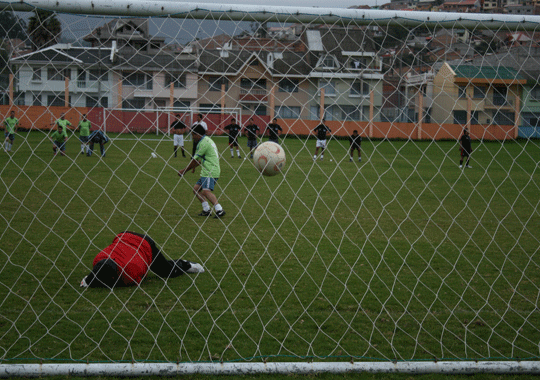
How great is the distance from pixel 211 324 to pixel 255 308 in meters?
0.49

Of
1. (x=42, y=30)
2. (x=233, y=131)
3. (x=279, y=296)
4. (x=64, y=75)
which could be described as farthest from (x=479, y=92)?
(x=233, y=131)

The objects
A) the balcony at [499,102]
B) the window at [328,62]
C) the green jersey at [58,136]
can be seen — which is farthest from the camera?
the green jersey at [58,136]

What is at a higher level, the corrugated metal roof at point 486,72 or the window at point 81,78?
the corrugated metal roof at point 486,72

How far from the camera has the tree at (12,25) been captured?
386 cm

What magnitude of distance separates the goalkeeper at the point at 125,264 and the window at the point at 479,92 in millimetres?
3626

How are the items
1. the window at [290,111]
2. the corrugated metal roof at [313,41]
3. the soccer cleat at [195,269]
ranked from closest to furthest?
1. the corrugated metal roof at [313,41]
2. the window at [290,111]
3. the soccer cleat at [195,269]

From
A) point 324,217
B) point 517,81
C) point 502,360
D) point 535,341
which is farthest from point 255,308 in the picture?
point 324,217

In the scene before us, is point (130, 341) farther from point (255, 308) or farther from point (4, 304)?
point (4, 304)

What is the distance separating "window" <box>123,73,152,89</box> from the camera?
439 cm

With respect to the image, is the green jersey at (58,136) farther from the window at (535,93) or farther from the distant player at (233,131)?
the window at (535,93)

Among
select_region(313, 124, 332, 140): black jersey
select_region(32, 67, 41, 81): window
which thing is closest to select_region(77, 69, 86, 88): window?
select_region(32, 67, 41, 81): window

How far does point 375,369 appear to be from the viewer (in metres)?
3.50

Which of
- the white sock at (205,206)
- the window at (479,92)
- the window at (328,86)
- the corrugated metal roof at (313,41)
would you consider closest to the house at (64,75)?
the corrugated metal roof at (313,41)

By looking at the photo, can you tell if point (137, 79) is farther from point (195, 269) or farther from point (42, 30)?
point (195, 269)
